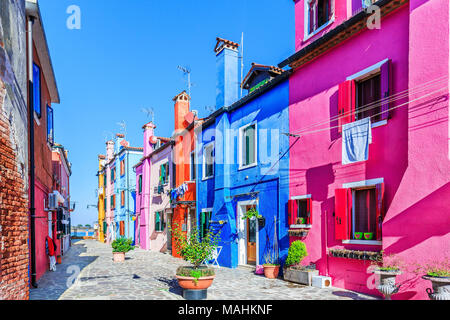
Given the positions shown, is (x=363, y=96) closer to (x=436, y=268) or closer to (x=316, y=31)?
(x=316, y=31)

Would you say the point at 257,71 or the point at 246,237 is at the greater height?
the point at 257,71

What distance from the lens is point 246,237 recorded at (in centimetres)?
1424

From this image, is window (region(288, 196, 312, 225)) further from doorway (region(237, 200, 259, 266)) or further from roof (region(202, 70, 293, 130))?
roof (region(202, 70, 293, 130))

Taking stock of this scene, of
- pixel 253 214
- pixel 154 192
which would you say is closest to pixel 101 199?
pixel 154 192

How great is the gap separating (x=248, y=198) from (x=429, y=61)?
799cm

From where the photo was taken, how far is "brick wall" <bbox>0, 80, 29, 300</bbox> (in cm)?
459

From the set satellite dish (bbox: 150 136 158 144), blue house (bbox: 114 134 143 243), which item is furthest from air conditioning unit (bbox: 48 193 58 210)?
blue house (bbox: 114 134 143 243)

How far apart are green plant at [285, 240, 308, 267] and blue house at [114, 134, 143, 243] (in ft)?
74.0

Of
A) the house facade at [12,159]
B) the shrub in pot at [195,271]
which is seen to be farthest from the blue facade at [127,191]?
the house facade at [12,159]

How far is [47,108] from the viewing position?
1434 centimetres

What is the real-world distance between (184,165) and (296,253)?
419 inches

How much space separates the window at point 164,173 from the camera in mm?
23166

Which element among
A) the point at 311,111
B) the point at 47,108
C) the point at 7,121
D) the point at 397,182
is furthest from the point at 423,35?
the point at 47,108
